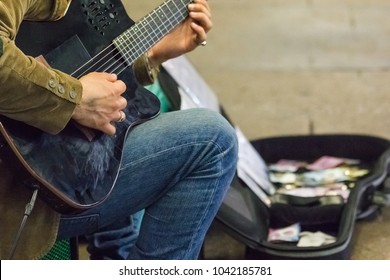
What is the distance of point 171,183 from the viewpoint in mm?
1864

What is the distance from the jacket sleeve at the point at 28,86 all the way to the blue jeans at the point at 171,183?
0.76ft

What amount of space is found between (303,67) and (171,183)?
2304 millimetres

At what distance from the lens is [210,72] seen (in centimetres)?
405

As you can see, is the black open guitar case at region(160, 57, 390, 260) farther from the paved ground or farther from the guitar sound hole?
the guitar sound hole

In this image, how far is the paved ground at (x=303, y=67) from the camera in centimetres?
342

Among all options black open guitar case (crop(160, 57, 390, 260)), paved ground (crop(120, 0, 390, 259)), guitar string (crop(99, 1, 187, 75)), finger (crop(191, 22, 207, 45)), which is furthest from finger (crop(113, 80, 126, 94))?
paved ground (crop(120, 0, 390, 259))

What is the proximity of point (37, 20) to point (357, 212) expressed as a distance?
1276 millimetres

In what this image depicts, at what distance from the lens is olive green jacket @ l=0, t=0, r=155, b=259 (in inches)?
61.4

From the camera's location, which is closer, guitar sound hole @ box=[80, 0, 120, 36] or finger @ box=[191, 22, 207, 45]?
guitar sound hole @ box=[80, 0, 120, 36]

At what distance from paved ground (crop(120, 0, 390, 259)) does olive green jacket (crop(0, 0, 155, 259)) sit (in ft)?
3.10

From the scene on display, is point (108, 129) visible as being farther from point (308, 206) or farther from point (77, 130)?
point (308, 206)

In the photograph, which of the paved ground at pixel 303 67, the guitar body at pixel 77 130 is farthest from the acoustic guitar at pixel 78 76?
the paved ground at pixel 303 67

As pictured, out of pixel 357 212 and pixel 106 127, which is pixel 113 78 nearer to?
pixel 106 127
